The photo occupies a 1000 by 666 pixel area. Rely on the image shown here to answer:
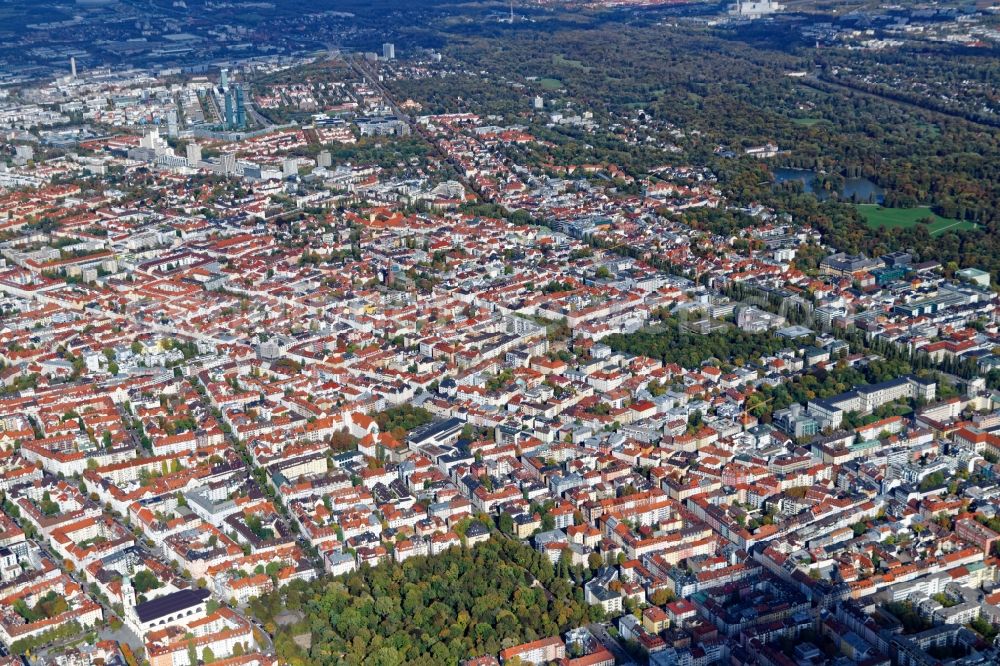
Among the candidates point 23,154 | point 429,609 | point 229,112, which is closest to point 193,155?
point 23,154

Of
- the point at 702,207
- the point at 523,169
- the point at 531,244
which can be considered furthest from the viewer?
the point at 523,169

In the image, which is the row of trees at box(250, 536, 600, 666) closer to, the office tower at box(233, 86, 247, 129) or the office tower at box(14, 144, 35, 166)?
the office tower at box(14, 144, 35, 166)

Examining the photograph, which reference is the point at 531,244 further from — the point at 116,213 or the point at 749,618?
the point at 749,618

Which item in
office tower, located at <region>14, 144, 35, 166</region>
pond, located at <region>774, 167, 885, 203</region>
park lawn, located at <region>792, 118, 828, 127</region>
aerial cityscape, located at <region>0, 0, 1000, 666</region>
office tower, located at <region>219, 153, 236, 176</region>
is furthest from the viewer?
park lawn, located at <region>792, 118, 828, 127</region>

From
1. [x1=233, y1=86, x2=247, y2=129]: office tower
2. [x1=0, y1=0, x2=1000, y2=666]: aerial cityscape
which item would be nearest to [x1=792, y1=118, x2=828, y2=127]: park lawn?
[x1=0, y1=0, x2=1000, y2=666]: aerial cityscape

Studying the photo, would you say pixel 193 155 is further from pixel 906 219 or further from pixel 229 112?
pixel 906 219

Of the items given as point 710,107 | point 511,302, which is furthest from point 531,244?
point 710,107

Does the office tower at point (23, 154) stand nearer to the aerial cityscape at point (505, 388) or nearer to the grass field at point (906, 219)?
the aerial cityscape at point (505, 388)
